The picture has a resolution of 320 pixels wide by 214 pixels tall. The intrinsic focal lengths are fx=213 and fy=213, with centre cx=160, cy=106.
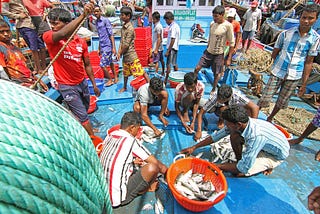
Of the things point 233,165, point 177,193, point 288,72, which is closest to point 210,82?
point 288,72

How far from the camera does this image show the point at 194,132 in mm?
3900

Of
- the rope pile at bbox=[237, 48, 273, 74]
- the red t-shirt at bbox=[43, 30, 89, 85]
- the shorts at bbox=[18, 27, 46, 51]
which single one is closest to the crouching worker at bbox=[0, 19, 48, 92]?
the red t-shirt at bbox=[43, 30, 89, 85]

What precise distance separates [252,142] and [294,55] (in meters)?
2.00

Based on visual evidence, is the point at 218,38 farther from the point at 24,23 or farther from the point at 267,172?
the point at 24,23

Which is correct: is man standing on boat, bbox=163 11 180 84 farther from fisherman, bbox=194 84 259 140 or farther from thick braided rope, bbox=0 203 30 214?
thick braided rope, bbox=0 203 30 214

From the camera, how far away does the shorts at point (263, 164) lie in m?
2.92

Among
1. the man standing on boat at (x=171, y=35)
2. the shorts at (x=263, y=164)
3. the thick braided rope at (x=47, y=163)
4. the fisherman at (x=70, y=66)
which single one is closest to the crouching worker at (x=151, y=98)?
the fisherman at (x=70, y=66)

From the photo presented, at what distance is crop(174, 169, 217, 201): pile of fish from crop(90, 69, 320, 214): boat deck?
0.53 feet

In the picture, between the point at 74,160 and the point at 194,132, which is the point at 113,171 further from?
the point at 194,132

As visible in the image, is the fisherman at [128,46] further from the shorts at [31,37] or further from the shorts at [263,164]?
the shorts at [263,164]

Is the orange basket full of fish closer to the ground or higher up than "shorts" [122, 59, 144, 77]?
closer to the ground

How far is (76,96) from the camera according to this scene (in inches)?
122

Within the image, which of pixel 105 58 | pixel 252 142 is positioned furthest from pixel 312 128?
pixel 105 58

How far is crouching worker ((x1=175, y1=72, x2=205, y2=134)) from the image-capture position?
3.88 metres
